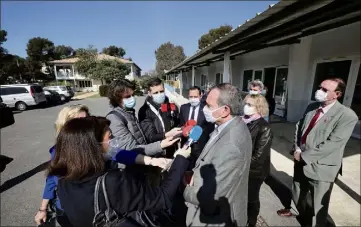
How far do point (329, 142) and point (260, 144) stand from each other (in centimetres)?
76

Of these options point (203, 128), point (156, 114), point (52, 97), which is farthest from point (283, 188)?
point (52, 97)

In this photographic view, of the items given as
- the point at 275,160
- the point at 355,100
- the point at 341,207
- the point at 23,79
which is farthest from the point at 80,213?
the point at 23,79

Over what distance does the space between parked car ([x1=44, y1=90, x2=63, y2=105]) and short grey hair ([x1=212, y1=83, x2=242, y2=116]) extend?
20.8 metres

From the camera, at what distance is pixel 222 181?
54.7 inches

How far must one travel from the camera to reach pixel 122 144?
81.7 inches

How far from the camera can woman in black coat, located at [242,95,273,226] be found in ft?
7.66

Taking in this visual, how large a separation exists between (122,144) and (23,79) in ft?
157

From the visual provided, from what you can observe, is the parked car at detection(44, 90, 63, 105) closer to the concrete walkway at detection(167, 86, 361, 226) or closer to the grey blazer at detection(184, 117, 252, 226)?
the concrete walkway at detection(167, 86, 361, 226)

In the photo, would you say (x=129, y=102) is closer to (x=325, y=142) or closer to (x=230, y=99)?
(x=230, y=99)

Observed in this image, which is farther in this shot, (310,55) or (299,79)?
(299,79)

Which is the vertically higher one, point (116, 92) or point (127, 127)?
point (116, 92)

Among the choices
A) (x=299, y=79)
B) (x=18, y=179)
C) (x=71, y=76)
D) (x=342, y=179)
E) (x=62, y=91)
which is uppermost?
(x=71, y=76)

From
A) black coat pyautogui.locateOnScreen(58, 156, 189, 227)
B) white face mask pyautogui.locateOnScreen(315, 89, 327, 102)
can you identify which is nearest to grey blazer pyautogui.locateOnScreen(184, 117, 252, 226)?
black coat pyautogui.locateOnScreen(58, 156, 189, 227)

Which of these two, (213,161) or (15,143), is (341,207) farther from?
(15,143)
